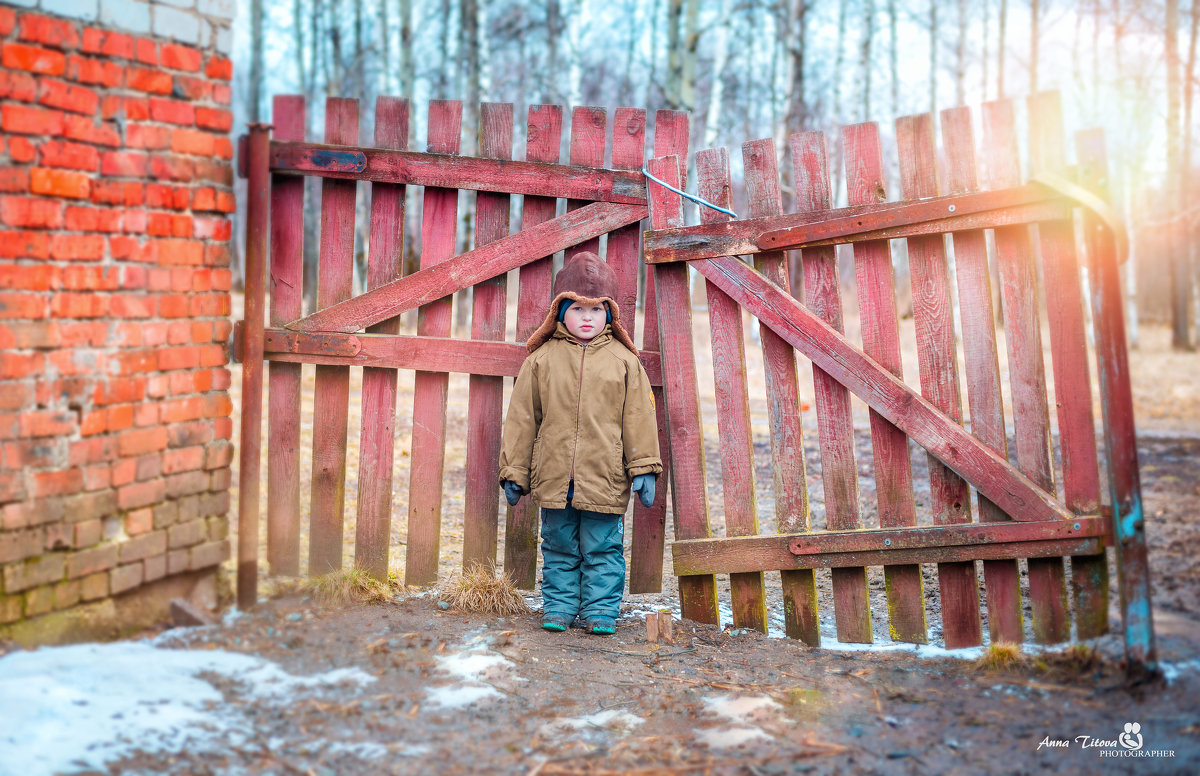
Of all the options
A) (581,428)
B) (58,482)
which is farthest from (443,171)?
(58,482)

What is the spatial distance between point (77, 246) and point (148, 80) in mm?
657

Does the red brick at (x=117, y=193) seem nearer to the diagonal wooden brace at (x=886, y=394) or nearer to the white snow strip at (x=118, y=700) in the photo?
the white snow strip at (x=118, y=700)

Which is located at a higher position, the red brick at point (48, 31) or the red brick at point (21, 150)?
the red brick at point (48, 31)

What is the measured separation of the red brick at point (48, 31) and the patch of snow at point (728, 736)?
2990 millimetres

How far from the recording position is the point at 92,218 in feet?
8.93

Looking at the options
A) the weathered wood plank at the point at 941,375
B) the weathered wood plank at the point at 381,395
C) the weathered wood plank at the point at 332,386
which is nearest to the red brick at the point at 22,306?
the weathered wood plank at the point at 332,386

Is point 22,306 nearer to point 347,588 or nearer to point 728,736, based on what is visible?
point 347,588

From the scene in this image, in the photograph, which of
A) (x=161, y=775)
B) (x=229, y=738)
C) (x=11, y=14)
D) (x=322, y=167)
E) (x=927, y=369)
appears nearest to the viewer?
(x=161, y=775)

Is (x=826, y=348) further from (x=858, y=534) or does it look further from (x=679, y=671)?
(x=679, y=671)

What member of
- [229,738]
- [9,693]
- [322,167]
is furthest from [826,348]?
[9,693]

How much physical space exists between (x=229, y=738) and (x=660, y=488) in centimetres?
198

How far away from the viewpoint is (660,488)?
3662 millimetres

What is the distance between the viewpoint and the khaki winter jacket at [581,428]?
337 cm

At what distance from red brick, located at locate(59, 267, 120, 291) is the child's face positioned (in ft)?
5.51
